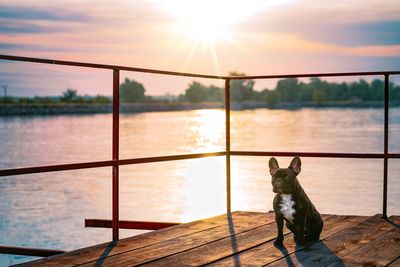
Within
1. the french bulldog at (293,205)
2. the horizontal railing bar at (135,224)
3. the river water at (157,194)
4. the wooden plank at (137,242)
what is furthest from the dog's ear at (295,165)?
the river water at (157,194)

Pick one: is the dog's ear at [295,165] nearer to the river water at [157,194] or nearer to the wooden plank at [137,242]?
the wooden plank at [137,242]

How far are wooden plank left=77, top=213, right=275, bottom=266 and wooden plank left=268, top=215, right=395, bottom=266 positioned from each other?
2.10 feet

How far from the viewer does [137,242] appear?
4.44 metres

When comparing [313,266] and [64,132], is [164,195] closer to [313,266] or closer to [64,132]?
[313,266]

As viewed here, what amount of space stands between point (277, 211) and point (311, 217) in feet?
0.89

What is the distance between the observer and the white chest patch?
4.18 metres

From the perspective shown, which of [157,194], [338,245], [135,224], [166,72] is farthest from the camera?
[157,194]

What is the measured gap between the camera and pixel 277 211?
4266 millimetres

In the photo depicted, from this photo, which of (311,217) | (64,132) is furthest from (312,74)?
(64,132)

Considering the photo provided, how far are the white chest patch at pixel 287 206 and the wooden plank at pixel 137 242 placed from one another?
0.81m

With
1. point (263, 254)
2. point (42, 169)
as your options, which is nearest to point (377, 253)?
point (263, 254)

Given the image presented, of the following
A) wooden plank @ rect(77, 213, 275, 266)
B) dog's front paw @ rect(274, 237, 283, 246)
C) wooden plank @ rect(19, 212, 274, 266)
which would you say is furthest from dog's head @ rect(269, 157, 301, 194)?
wooden plank @ rect(19, 212, 274, 266)

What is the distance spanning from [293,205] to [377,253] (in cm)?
58

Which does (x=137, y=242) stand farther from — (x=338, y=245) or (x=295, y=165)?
(x=338, y=245)
